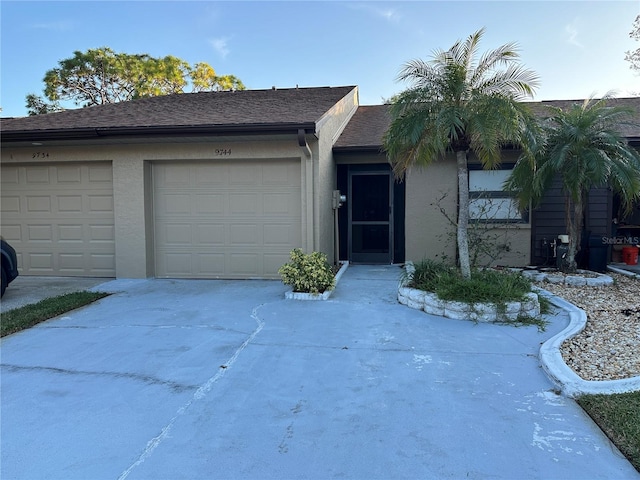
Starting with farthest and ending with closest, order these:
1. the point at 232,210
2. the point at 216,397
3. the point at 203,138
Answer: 1. the point at 232,210
2. the point at 203,138
3. the point at 216,397

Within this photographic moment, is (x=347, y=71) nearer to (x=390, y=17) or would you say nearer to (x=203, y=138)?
(x=390, y=17)

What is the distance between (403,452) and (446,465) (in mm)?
276

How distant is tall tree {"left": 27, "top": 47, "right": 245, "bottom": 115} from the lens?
2395 centimetres

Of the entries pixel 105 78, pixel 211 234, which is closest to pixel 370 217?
pixel 211 234

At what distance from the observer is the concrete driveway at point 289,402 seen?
8.63 feet

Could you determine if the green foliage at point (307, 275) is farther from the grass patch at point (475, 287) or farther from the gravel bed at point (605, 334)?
the gravel bed at point (605, 334)

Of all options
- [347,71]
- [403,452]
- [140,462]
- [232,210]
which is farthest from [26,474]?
[347,71]

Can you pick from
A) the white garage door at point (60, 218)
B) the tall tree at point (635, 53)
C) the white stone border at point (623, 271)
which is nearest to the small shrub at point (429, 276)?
the white stone border at point (623, 271)

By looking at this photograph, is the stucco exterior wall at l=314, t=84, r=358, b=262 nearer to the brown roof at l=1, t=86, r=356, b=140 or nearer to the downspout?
the downspout

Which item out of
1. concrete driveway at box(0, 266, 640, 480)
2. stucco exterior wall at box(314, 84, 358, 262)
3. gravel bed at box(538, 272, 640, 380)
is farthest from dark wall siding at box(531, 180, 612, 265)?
concrete driveway at box(0, 266, 640, 480)

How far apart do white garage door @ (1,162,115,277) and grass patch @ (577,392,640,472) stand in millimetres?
8807

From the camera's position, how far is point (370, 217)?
34.8ft

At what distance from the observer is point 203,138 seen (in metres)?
8.15

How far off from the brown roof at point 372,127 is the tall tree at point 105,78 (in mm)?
18371
